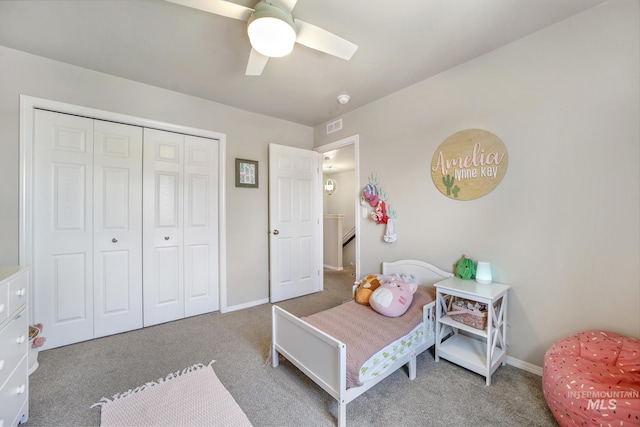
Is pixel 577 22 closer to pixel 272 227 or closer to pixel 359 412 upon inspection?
pixel 359 412

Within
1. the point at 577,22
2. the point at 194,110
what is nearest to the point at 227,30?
the point at 194,110

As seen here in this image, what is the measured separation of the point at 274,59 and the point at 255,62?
1.44ft

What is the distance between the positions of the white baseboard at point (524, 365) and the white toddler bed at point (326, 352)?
581 millimetres

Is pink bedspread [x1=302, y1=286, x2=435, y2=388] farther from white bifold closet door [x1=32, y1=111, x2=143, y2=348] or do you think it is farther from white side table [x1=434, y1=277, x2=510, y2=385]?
white bifold closet door [x1=32, y1=111, x2=143, y2=348]

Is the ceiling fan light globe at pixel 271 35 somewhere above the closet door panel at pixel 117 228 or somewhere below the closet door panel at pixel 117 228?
above

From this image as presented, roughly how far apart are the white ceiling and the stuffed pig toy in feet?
6.25

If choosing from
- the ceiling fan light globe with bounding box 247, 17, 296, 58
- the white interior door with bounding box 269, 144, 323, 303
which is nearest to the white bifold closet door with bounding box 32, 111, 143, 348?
the white interior door with bounding box 269, 144, 323, 303

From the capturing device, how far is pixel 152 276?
2.72m

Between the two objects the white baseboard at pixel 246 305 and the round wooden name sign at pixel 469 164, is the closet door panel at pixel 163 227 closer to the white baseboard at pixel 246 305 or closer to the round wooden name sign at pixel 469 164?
the white baseboard at pixel 246 305

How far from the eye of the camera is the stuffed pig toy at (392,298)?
77.4 inches

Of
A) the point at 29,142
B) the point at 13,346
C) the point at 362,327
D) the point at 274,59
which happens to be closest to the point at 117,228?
the point at 29,142

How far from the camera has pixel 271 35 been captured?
4.95 ft

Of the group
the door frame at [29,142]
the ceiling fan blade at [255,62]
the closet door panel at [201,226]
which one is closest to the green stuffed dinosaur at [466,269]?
the ceiling fan blade at [255,62]

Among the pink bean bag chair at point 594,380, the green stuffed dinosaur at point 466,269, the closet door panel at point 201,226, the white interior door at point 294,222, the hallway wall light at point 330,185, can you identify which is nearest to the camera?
the pink bean bag chair at point 594,380
